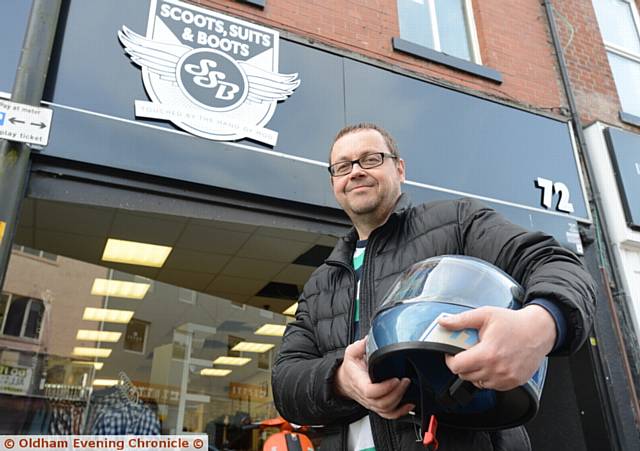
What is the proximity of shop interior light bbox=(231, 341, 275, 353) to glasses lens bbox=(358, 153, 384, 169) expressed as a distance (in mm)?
6391

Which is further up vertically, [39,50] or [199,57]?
[199,57]

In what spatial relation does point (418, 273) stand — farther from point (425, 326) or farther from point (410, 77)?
point (410, 77)

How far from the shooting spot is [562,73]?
246 inches

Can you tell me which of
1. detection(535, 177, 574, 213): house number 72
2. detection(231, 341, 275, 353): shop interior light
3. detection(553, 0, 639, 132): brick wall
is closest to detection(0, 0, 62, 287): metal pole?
detection(535, 177, 574, 213): house number 72

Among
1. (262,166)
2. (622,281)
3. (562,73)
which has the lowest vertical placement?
(622,281)

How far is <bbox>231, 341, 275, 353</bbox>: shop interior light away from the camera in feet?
25.7

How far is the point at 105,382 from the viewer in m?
6.62

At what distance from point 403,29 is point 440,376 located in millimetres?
5208

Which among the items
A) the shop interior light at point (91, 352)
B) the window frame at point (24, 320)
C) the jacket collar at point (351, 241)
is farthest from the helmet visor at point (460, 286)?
the shop interior light at point (91, 352)

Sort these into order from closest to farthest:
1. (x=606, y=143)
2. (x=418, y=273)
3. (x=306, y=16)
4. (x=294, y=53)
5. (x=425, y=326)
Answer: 1. (x=425, y=326)
2. (x=418, y=273)
3. (x=294, y=53)
4. (x=306, y=16)
5. (x=606, y=143)

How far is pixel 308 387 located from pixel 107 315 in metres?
6.59

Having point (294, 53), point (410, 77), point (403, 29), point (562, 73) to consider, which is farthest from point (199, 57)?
point (562, 73)

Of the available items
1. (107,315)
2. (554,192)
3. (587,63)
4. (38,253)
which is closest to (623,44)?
(587,63)

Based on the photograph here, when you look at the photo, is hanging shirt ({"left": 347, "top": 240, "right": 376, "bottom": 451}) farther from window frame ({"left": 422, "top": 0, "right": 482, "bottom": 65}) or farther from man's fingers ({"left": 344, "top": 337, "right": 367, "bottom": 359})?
window frame ({"left": 422, "top": 0, "right": 482, "bottom": 65})
